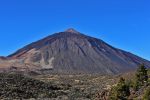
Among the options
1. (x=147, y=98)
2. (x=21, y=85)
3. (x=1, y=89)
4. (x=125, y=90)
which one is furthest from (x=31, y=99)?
(x=147, y=98)

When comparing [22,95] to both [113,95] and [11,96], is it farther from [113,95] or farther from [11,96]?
[113,95]

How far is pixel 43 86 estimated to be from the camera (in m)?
83.6

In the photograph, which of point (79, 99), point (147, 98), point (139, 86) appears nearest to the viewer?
point (147, 98)

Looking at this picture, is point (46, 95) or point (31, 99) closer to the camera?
point (31, 99)

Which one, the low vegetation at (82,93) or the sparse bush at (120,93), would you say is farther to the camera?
the low vegetation at (82,93)

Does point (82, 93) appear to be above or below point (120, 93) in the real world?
above

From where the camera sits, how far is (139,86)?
5269 cm

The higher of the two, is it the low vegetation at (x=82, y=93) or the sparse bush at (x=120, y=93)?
the low vegetation at (x=82, y=93)

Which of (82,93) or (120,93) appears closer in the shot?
(120,93)

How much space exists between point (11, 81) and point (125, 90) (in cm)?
3961

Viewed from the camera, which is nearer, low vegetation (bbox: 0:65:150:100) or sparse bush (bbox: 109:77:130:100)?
sparse bush (bbox: 109:77:130:100)

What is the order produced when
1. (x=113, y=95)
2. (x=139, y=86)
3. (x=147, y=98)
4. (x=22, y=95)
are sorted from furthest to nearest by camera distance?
(x=22, y=95) < (x=139, y=86) < (x=113, y=95) < (x=147, y=98)

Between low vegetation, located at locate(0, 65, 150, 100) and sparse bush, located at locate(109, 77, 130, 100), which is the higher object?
low vegetation, located at locate(0, 65, 150, 100)

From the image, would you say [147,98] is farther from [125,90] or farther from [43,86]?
[43,86]
